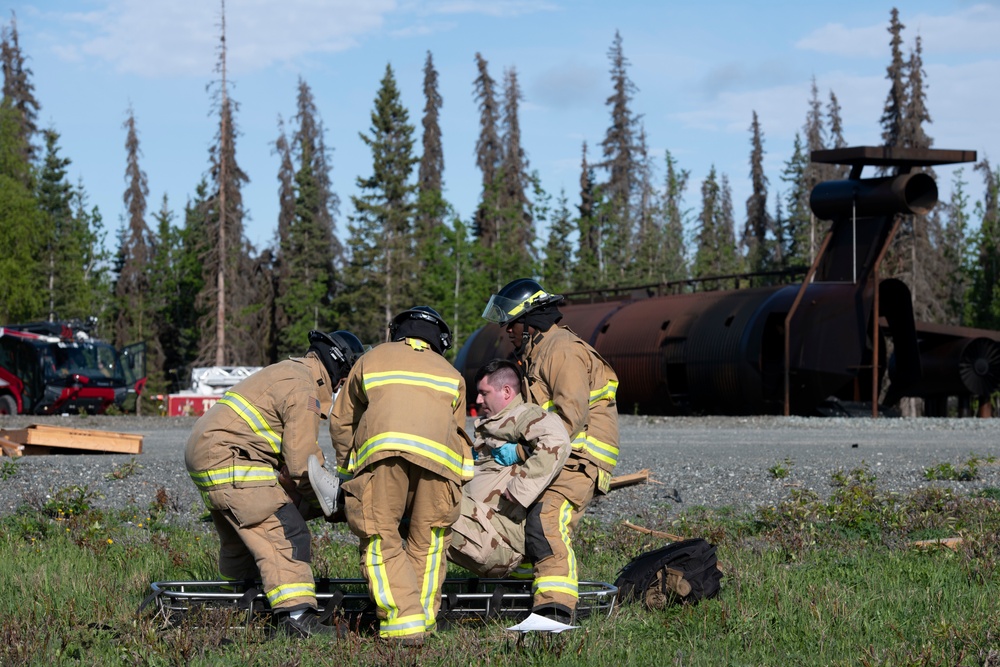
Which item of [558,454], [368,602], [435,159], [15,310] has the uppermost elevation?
[435,159]

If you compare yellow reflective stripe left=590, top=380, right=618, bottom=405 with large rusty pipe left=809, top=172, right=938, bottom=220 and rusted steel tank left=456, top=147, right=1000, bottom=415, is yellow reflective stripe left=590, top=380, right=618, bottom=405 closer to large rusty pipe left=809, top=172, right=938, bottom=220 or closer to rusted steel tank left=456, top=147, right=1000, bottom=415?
rusted steel tank left=456, top=147, right=1000, bottom=415

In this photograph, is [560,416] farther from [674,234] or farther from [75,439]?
[674,234]

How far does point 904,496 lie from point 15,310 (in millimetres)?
47919

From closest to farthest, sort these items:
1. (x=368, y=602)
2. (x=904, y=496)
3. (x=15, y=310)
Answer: (x=368, y=602)
(x=904, y=496)
(x=15, y=310)

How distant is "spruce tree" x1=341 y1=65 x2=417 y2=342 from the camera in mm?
51500

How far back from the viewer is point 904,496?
10.0 m

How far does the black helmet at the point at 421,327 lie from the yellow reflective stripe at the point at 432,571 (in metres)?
0.96

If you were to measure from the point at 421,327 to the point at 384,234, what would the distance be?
1880 inches

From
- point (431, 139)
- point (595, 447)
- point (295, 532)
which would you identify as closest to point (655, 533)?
point (595, 447)

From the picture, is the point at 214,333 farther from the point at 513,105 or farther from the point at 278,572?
the point at 278,572

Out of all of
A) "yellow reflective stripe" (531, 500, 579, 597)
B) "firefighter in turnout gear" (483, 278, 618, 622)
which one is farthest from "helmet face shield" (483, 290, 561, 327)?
"yellow reflective stripe" (531, 500, 579, 597)

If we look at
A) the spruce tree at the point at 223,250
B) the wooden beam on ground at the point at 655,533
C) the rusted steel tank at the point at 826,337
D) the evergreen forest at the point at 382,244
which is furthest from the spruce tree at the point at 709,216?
the wooden beam on ground at the point at 655,533

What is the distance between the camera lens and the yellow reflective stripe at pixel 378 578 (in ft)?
17.9

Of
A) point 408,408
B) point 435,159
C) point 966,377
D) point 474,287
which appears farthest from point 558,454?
point 435,159
